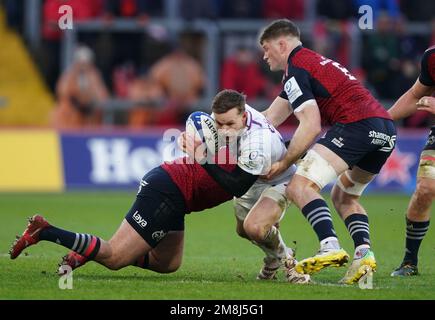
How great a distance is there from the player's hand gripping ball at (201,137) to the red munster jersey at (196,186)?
188mm

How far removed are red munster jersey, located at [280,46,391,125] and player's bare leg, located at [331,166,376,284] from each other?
25.3 inches

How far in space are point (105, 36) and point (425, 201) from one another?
12754 mm

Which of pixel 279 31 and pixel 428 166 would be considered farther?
pixel 428 166

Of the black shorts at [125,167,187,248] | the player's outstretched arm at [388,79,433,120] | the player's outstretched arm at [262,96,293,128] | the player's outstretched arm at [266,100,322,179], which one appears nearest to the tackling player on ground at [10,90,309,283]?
the black shorts at [125,167,187,248]

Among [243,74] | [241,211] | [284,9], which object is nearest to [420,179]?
[241,211]

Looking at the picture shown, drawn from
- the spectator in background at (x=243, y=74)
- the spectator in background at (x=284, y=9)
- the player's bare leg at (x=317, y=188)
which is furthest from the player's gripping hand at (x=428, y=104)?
the spectator in background at (x=284, y=9)

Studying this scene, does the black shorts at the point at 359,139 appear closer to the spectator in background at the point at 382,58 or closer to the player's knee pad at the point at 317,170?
the player's knee pad at the point at 317,170

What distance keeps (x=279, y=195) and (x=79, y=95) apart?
12.5 m

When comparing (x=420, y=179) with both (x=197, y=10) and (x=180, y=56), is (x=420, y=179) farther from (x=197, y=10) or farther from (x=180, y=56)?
(x=197, y=10)

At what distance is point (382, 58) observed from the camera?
21219 mm

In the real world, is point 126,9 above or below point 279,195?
above

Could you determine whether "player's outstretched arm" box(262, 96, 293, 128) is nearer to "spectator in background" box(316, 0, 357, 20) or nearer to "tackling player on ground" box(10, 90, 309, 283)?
"tackling player on ground" box(10, 90, 309, 283)

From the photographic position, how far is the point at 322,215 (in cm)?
832
